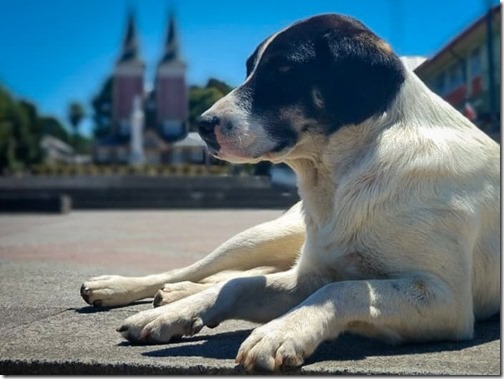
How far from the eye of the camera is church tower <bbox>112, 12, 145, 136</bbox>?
3.28 metres

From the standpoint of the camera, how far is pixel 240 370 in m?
2.30

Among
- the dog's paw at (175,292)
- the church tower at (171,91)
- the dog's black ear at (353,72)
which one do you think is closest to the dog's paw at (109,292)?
the dog's paw at (175,292)

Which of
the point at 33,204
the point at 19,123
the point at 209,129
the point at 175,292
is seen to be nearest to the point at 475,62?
the point at 209,129

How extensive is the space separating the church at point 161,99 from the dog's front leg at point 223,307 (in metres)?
0.66

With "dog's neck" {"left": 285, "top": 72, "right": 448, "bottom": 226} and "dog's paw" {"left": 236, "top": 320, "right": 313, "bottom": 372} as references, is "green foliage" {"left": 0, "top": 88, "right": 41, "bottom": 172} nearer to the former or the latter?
"dog's neck" {"left": 285, "top": 72, "right": 448, "bottom": 226}

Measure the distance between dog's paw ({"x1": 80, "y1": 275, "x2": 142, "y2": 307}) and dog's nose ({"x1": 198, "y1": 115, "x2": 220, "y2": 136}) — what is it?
1205 mm

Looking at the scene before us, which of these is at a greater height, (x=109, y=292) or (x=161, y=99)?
(x=161, y=99)

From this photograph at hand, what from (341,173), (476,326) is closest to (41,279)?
(341,173)

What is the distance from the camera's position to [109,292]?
361 cm

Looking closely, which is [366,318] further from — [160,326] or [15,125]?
[15,125]

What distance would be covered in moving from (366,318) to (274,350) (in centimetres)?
45

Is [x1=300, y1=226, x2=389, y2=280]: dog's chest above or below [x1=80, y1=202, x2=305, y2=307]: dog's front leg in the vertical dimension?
above

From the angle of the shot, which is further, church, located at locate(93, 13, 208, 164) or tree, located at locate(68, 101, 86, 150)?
tree, located at locate(68, 101, 86, 150)

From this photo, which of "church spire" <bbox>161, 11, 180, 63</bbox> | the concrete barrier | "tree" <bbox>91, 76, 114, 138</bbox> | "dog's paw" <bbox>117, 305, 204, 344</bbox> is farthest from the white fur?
the concrete barrier
